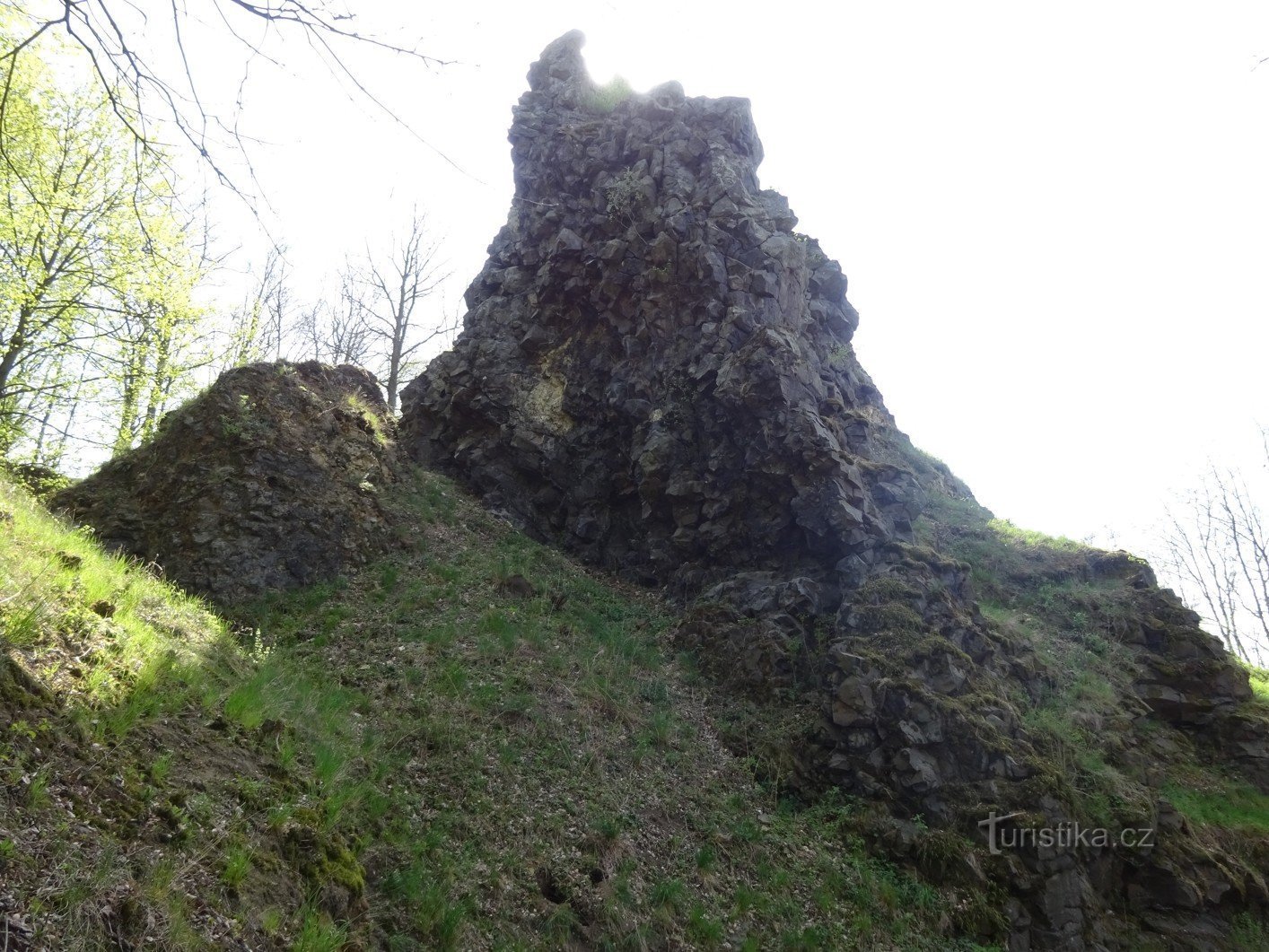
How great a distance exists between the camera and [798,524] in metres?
13.5

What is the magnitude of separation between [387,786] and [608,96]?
65.3ft

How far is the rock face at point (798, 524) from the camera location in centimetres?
912

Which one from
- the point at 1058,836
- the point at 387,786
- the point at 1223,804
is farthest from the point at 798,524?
the point at 387,786

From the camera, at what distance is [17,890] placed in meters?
2.98

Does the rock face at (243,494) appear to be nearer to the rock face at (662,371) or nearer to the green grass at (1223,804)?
the rock face at (662,371)

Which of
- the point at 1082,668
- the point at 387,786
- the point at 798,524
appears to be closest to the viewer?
the point at 387,786

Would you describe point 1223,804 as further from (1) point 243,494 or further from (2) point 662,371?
(1) point 243,494

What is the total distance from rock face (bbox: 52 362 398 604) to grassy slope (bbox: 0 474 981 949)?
845 millimetres

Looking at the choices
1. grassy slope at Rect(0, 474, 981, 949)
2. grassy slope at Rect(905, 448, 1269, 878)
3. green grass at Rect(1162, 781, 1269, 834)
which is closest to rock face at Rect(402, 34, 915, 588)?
grassy slope at Rect(905, 448, 1269, 878)

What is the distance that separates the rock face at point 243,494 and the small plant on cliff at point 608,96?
40.4 ft

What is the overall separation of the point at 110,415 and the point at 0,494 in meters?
4.73

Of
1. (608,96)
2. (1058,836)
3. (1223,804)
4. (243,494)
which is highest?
(608,96)

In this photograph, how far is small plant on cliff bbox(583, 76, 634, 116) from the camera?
789 inches

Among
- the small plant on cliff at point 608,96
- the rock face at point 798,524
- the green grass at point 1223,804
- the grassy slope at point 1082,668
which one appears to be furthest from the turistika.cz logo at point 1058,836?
the small plant on cliff at point 608,96
